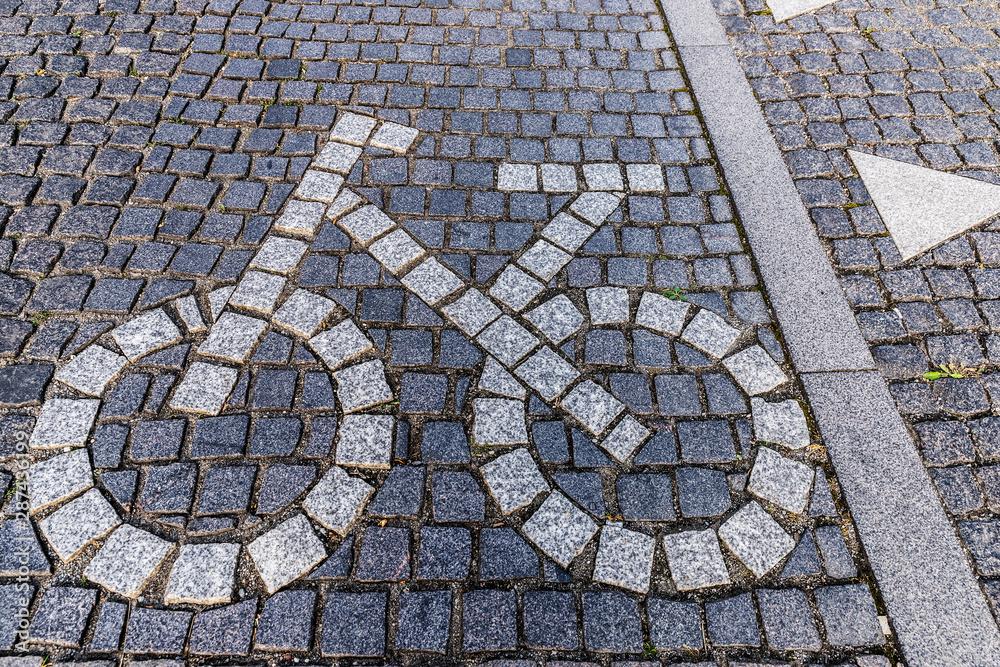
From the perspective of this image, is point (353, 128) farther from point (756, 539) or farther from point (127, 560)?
point (756, 539)

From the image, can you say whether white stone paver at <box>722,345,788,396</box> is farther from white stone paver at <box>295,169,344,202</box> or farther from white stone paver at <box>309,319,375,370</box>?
white stone paver at <box>295,169,344,202</box>

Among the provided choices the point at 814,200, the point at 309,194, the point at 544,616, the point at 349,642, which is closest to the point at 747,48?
the point at 814,200

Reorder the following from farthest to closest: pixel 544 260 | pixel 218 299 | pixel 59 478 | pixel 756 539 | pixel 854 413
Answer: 1. pixel 544 260
2. pixel 218 299
3. pixel 854 413
4. pixel 59 478
5. pixel 756 539

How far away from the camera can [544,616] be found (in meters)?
2.66

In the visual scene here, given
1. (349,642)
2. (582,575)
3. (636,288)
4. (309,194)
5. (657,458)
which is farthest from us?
(309,194)

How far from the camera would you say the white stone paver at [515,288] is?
358 centimetres

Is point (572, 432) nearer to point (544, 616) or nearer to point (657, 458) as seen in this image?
point (657, 458)

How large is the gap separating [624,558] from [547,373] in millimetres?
955

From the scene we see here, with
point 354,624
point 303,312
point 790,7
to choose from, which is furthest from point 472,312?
point 790,7

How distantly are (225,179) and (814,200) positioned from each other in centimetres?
358

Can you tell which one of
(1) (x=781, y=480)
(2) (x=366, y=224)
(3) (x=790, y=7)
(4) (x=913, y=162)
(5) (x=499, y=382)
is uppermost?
(3) (x=790, y=7)

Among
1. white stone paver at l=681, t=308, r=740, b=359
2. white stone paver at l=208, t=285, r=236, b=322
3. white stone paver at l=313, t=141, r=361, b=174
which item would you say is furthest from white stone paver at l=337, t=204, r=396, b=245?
white stone paver at l=681, t=308, r=740, b=359

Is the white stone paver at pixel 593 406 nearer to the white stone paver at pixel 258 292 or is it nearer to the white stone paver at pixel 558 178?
the white stone paver at pixel 558 178

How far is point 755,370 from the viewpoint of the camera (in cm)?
334
